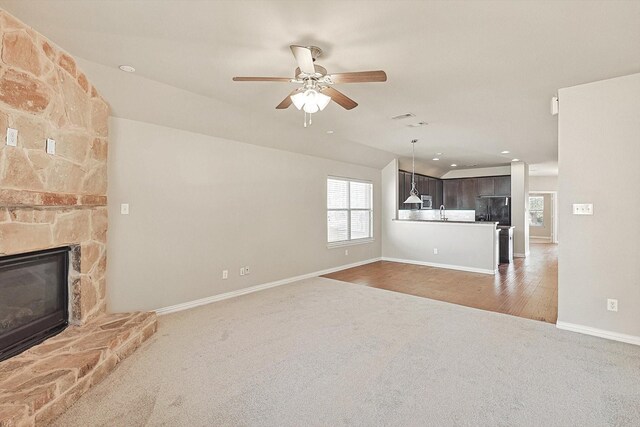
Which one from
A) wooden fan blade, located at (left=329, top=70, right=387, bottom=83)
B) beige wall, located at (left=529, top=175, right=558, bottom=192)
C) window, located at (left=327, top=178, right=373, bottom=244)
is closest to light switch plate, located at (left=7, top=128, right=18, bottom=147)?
wooden fan blade, located at (left=329, top=70, right=387, bottom=83)

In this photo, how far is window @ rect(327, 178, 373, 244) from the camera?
632cm

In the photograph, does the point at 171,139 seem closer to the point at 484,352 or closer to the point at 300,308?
the point at 300,308

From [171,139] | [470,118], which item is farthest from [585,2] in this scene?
[171,139]

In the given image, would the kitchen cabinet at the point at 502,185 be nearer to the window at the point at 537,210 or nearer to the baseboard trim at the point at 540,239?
the window at the point at 537,210

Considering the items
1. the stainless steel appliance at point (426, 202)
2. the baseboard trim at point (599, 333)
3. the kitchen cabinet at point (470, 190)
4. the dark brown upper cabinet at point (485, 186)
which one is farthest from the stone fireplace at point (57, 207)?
the dark brown upper cabinet at point (485, 186)

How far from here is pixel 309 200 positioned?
18.7 ft

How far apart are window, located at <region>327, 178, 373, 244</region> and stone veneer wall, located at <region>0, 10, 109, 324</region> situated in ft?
13.2

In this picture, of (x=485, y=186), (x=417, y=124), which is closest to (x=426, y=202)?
(x=485, y=186)

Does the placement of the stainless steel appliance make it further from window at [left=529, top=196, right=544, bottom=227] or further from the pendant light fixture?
window at [left=529, top=196, right=544, bottom=227]

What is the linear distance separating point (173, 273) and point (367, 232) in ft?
15.2

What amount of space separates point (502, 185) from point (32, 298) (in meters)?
10.1

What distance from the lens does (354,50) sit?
96.5 inches

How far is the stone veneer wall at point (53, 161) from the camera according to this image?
Answer: 215 cm

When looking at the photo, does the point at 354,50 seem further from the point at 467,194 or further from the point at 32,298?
the point at 467,194
